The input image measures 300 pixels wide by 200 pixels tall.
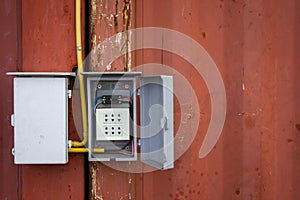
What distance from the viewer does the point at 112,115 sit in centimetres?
162

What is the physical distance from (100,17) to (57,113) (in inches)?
20.7

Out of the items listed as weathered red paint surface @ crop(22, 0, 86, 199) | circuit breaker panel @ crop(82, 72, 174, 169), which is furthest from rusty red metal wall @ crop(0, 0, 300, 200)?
circuit breaker panel @ crop(82, 72, 174, 169)

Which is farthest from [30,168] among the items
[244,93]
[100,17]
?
[244,93]

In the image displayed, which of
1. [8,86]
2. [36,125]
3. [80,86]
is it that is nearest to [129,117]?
[80,86]

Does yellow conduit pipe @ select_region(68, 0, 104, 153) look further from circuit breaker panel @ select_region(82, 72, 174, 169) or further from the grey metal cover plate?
the grey metal cover plate

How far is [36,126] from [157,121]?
541 mm

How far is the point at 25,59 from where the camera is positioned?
5.67 feet

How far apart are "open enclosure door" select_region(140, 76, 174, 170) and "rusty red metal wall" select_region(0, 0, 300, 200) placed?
0.46 ft

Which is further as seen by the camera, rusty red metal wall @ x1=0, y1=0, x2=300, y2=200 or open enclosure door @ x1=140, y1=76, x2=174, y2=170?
rusty red metal wall @ x1=0, y1=0, x2=300, y2=200

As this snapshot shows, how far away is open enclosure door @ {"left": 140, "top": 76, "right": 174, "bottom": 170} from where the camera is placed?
1548 mm

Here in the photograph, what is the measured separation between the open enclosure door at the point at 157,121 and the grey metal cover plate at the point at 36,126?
40 centimetres

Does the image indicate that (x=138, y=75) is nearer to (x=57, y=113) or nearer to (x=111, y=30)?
(x=111, y=30)

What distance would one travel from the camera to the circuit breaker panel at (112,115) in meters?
1.62

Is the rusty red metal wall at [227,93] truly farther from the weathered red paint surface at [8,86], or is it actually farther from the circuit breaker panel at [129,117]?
the circuit breaker panel at [129,117]
